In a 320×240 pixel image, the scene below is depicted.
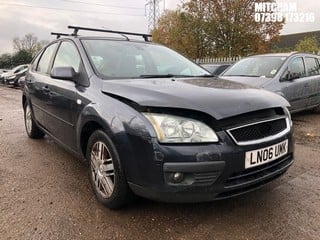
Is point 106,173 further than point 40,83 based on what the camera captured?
No

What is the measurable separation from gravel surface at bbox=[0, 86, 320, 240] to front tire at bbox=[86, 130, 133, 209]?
0.43 ft

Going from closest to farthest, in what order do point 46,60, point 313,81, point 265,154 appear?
1. point 265,154
2. point 46,60
3. point 313,81

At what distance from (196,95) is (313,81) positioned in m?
5.94

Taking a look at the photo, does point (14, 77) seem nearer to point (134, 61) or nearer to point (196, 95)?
point (134, 61)

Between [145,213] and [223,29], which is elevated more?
[223,29]

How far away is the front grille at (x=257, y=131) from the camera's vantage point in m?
2.72

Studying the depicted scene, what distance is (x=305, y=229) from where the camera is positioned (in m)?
2.82

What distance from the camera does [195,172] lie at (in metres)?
2.60

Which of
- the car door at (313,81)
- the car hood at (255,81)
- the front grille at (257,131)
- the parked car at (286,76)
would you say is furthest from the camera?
the car door at (313,81)

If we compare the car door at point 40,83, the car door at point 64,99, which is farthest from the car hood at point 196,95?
the car door at point 40,83

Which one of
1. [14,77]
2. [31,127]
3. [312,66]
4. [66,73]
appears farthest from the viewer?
[14,77]

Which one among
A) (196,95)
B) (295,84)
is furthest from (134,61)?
(295,84)

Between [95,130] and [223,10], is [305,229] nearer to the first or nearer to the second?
[95,130]

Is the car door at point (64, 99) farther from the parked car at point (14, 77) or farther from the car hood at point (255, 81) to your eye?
the parked car at point (14, 77)
